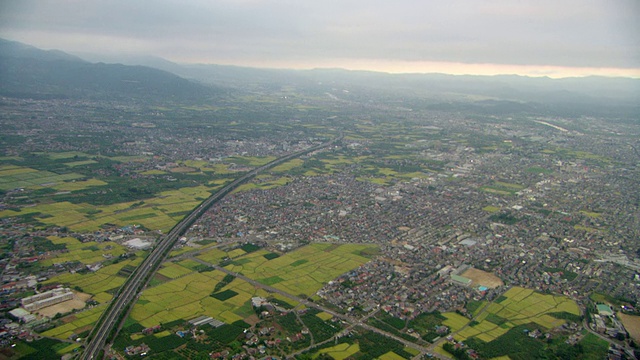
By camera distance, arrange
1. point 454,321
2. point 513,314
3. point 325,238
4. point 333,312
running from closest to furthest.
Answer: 1. point 454,321
2. point 333,312
3. point 513,314
4. point 325,238

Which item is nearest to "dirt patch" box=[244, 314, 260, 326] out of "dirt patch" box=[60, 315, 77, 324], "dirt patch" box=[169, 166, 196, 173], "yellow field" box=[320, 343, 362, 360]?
"yellow field" box=[320, 343, 362, 360]

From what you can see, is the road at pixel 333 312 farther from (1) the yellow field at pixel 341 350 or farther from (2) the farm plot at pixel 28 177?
(2) the farm plot at pixel 28 177

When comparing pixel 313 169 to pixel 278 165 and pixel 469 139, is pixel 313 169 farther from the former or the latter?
pixel 469 139

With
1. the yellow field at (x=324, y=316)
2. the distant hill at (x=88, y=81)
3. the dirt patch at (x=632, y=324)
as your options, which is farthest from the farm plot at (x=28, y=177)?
the distant hill at (x=88, y=81)

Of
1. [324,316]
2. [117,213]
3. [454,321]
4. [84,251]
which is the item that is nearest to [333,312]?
[324,316]

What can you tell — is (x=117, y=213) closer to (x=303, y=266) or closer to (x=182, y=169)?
(x=182, y=169)

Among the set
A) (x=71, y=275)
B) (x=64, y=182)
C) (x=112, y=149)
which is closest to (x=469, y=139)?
(x=112, y=149)
